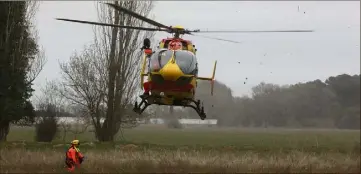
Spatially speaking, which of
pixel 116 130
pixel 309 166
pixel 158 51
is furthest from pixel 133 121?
pixel 158 51

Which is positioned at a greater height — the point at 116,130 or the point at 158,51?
the point at 158,51

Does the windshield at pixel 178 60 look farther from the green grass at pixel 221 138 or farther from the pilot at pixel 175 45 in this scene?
the green grass at pixel 221 138

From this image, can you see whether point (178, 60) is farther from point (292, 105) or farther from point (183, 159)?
point (292, 105)

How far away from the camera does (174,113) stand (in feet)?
71.6

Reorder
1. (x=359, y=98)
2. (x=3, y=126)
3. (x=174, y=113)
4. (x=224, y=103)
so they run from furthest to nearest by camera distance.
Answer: (x=359, y=98)
(x=3, y=126)
(x=224, y=103)
(x=174, y=113)

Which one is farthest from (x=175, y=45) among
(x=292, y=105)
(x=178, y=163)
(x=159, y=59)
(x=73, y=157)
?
(x=292, y=105)

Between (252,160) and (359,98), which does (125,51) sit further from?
(359,98)

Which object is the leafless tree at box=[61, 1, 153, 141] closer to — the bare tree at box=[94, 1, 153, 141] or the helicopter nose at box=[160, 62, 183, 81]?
the bare tree at box=[94, 1, 153, 141]

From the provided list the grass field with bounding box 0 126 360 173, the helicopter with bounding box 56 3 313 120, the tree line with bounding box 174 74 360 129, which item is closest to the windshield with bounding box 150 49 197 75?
the helicopter with bounding box 56 3 313 120

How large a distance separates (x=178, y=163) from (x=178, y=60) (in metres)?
8.44

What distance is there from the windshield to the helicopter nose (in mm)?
213

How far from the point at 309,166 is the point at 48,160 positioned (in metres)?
11.5

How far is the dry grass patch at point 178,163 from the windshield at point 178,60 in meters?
7.83

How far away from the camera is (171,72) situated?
12320 millimetres
